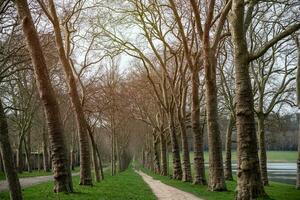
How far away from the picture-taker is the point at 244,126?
39.4ft

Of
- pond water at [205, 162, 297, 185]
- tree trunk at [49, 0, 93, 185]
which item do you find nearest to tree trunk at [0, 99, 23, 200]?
tree trunk at [49, 0, 93, 185]

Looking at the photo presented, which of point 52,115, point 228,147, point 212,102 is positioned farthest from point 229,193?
point 228,147

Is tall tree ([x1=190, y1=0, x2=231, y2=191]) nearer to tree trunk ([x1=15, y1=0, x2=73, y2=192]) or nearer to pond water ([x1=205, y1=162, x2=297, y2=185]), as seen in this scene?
tree trunk ([x1=15, y1=0, x2=73, y2=192])

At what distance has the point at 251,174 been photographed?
11797 mm

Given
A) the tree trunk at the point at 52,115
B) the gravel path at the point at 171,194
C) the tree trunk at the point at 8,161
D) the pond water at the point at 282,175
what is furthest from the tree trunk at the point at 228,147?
the tree trunk at the point at 8,161

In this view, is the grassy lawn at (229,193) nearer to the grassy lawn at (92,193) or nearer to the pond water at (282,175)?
the grassy lawn at (92,193)

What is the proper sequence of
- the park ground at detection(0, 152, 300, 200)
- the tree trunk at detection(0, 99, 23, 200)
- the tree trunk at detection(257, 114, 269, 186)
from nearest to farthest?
the tree trunk at detection(0, 99, 23, 200)
the park ground at detection(0, 152, 300, 200)
the tree trunk at detection(257, 114, 269, 186)

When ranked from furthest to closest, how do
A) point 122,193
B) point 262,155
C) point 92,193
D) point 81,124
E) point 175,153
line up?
1. point 175,153
2. point 262,155
3. point 81,124
4. point 122,193
5. point 92,193

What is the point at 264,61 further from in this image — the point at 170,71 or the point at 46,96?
the point at 46,96

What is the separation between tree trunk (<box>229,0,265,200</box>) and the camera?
464 inches

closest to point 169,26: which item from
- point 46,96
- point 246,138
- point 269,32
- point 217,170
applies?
point 269,32

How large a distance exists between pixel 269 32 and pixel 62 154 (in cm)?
1818

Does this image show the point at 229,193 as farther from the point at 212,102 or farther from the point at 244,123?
the point at 244,123

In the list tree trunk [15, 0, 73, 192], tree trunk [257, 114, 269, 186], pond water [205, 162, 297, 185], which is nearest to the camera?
tree trunk [15, 0, 73, 192]
